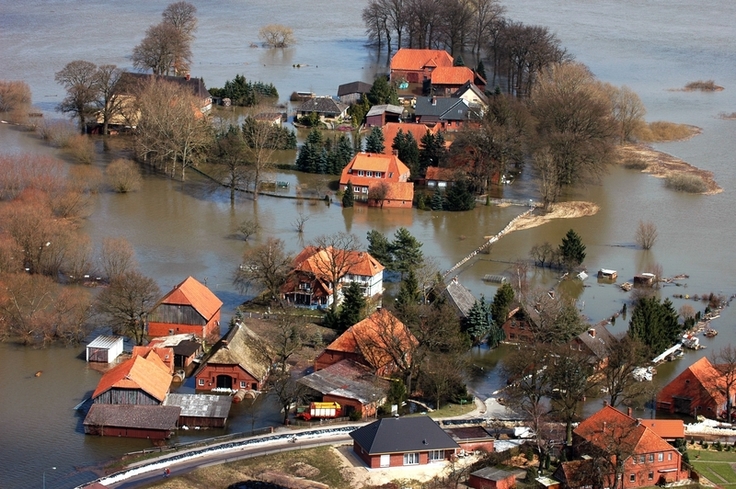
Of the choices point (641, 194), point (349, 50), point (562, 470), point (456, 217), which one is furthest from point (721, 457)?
point (349, 50)

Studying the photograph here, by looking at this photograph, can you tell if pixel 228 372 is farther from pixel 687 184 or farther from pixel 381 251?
pixel 687 184

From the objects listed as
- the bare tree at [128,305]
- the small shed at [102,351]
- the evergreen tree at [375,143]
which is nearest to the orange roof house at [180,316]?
the bare tree at [128,305]

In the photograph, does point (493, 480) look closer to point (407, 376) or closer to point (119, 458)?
point (407, 376)

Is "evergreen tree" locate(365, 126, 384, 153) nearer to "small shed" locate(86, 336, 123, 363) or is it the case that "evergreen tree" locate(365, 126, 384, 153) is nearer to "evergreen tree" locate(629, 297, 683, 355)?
"evergreen tree" locate(629, 297, 683, 355)

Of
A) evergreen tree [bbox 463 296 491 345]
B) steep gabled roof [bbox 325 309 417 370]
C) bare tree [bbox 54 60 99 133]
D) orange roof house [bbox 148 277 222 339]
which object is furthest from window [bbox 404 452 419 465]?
bare tree [bbox 54 60 99 133]

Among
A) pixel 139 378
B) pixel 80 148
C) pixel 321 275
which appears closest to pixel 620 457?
pixel 139 378

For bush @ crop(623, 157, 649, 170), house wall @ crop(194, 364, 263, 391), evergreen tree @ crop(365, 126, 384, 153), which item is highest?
evergreen tree @ crop(365, 126, 384, 153)

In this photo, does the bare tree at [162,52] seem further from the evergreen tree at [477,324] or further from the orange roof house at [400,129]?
the evergreen tree at [477,324]
